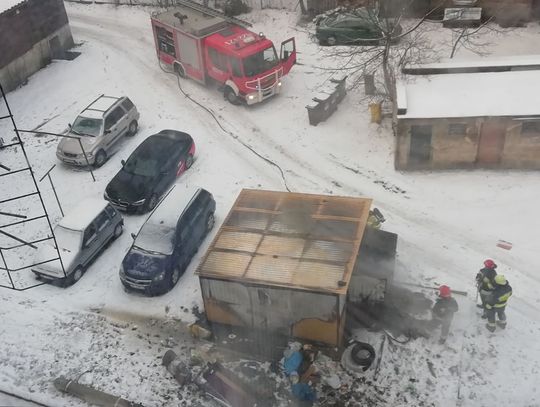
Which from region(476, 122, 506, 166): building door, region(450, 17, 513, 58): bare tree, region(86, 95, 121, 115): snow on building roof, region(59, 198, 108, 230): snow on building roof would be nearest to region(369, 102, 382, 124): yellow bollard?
region(476, 122, 506, 166): building door

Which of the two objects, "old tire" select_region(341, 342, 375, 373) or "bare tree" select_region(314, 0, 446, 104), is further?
"bare tree" select_region(314, 0, 446, 104)

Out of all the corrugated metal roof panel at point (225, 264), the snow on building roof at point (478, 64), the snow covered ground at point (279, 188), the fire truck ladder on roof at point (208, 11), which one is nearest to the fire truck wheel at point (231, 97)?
the snow covered ground at point (279, 188)

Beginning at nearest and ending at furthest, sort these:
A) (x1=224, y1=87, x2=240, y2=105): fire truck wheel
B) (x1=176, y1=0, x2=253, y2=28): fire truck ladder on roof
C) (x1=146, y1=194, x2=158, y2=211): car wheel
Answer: (x1=146, y1=194, x2=158, y2=211): car wheel → (x1=224, y1=87, x2=240, y2=105): fire truck wheel → (x1=176, y1=0, x2=253, y2=28): fire truck ladder on roof

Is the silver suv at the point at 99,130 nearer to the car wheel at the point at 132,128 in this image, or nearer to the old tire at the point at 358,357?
the car wheel at the point at 132,128

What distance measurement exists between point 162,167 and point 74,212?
2.97m

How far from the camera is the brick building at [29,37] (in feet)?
76.5

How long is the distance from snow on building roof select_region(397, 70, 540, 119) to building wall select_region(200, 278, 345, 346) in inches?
282

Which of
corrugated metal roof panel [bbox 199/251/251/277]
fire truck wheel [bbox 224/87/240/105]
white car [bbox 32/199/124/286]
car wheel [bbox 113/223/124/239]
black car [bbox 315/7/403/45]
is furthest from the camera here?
black car [bbox 315/7/403/45]

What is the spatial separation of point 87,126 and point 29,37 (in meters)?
7.43

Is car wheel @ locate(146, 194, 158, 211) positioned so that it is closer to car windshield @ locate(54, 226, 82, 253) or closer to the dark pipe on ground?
car windshield @ locate(54, 226, 82, 253)

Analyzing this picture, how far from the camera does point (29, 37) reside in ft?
80.0

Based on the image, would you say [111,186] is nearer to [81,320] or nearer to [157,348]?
[81,320]

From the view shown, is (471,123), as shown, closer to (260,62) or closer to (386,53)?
(386,53)

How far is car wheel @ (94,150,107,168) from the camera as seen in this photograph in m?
19.4
